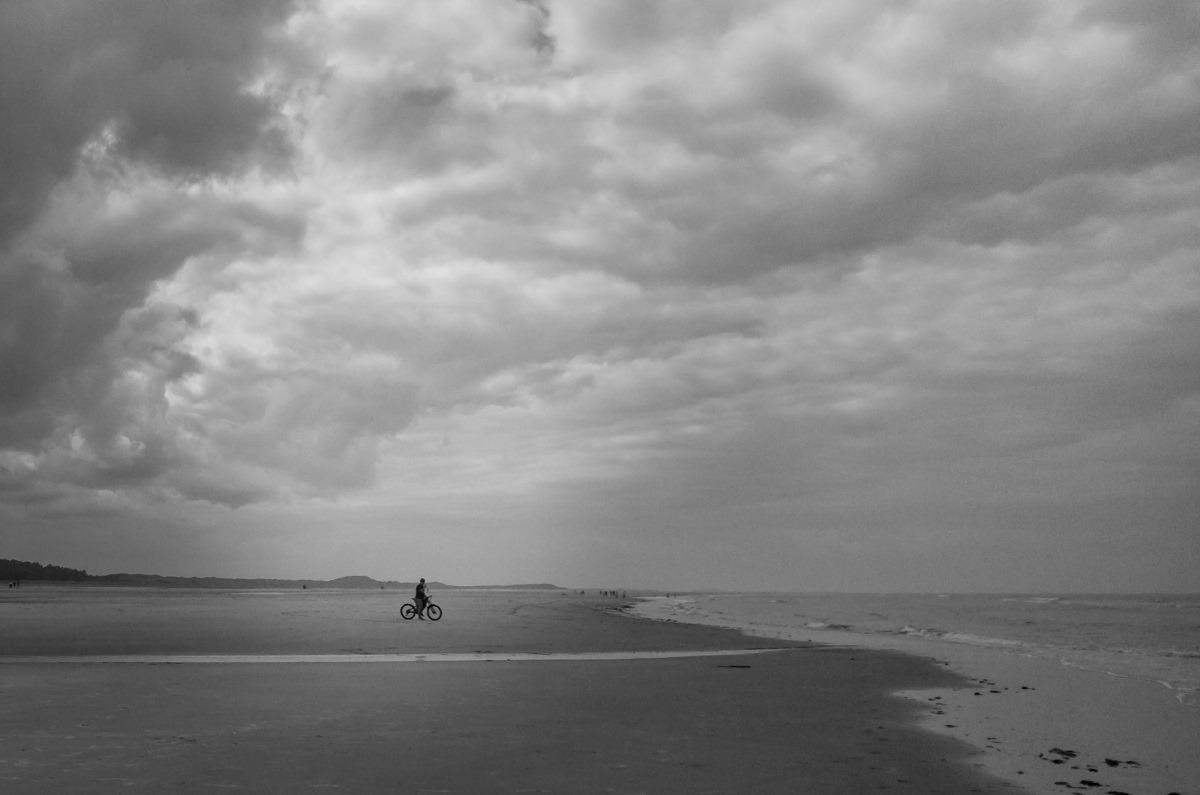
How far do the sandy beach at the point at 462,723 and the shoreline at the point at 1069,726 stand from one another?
0.68 metres

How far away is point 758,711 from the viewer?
1686cm

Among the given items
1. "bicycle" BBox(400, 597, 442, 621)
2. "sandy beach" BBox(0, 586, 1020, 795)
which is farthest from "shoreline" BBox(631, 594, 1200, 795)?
"bicycle" BBox(400, 597, 442, 621)

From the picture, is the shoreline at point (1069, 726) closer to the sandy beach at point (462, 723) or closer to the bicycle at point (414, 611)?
the sandy beach at point (462, 723)

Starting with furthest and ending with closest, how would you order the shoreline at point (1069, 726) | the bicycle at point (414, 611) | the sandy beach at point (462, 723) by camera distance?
the bicycle at point (414, 611)
the shoreline at point (1069, 726)
the sandy beach at point (462, 723)

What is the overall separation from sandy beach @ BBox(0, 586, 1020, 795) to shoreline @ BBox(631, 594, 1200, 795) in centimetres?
68

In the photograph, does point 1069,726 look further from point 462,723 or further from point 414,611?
point 414,611

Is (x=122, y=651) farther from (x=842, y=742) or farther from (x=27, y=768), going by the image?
(x=842, y=742)

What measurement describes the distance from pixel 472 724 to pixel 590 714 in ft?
8.40

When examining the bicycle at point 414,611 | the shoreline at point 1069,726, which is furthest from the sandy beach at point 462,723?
the bicycle at point 414,611

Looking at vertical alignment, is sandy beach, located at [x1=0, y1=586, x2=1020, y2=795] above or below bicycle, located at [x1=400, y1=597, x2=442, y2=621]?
above

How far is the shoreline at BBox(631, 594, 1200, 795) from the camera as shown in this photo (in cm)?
1202

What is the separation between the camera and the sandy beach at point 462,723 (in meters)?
10.7

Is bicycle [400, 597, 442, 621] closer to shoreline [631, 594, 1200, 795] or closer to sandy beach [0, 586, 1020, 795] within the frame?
sandy beach [0, 586, 1020, 795]

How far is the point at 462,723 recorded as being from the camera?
570 inches
